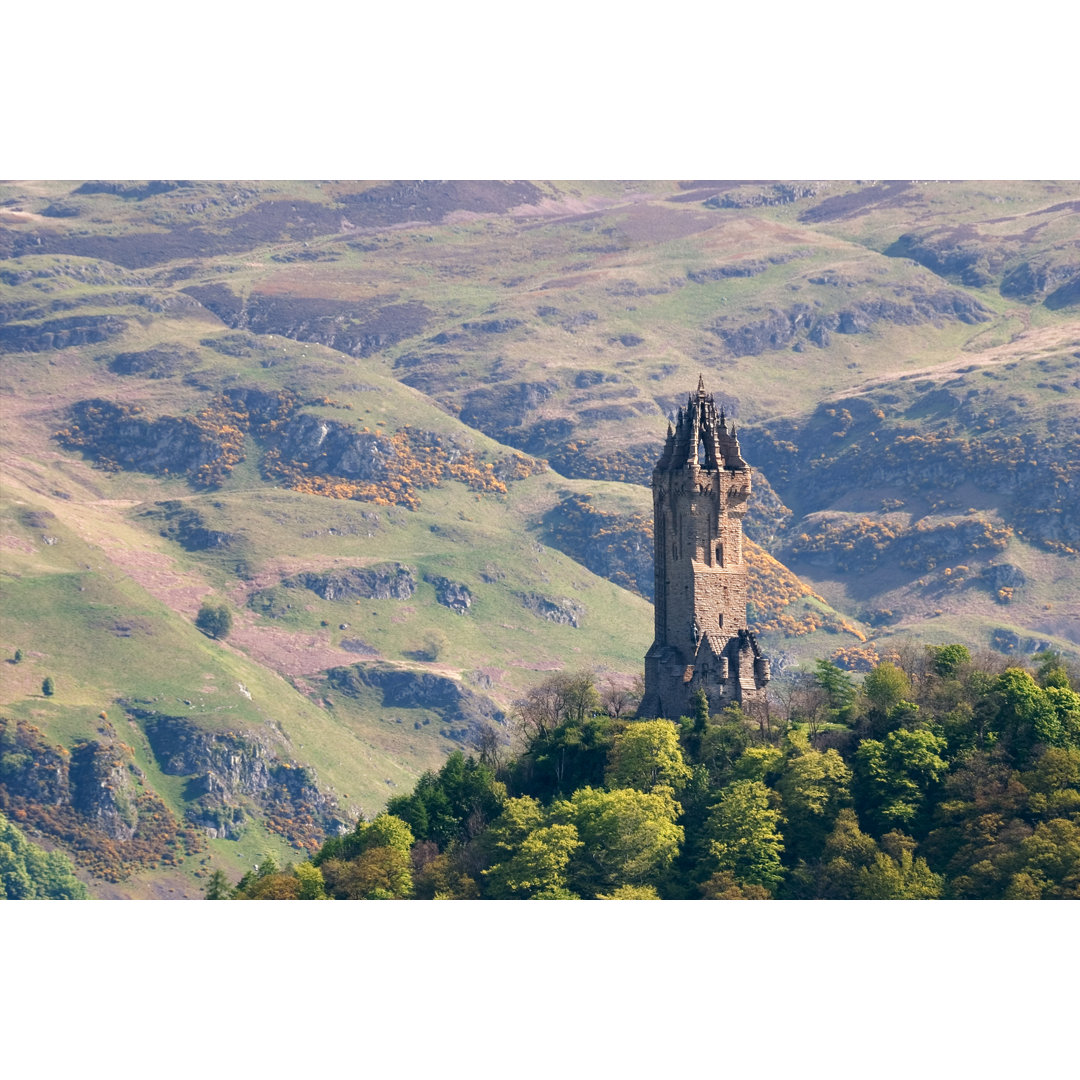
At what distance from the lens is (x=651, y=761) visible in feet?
518

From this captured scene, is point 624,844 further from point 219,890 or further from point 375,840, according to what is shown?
point 219,890

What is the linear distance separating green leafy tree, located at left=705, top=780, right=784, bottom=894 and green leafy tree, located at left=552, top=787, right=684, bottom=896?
99.9 inches

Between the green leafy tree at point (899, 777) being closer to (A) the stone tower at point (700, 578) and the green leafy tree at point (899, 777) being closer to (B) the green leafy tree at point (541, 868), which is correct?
(A) the stone tower at point (700, 578)

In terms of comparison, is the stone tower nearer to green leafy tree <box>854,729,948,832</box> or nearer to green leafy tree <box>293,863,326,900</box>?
green leafy tree <box>854,729,948,832</box>

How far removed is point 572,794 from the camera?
16138cm

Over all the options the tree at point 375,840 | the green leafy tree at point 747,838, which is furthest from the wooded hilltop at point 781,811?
the tree at point 375,840

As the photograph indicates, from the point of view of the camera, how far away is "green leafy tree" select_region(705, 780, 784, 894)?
152 m

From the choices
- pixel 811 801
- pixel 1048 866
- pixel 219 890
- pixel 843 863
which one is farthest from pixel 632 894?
pixel 219 890

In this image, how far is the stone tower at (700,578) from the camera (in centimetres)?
16175

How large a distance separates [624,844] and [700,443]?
89.3 feet

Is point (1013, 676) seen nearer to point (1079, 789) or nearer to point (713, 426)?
point (1079, 789)

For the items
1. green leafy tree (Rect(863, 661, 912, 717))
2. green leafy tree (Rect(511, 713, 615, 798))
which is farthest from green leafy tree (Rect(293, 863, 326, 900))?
green leafy tree (Rect(863, 661, 912, 717))

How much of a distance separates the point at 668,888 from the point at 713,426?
1215 inches
